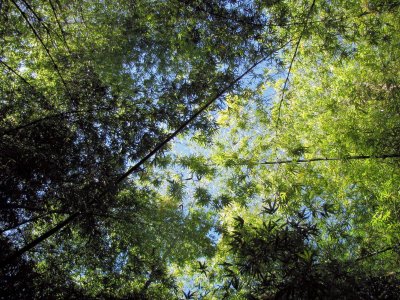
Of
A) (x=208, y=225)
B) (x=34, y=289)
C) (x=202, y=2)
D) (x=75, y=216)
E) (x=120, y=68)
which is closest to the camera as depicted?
(x=34, y=289)

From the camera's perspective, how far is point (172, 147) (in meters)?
5.05

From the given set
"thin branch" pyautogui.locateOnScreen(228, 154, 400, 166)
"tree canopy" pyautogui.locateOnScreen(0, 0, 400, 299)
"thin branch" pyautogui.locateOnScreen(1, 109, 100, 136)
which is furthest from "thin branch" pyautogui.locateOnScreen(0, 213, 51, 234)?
"thin branch" pyautogui.locateOnScreen(228, 154, 400, 166)

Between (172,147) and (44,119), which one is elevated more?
(172,147)

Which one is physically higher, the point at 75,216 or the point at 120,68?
the point at 120,68

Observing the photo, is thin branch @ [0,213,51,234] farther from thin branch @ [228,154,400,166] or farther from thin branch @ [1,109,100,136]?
thin branch @ [228,154,400,166]

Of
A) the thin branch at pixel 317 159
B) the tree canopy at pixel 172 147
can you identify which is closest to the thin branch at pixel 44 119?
the tree canopy at pixel 172 147

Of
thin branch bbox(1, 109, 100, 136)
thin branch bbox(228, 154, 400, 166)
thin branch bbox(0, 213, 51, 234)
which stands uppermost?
thin branch bbox(228, 154, 400, 166)

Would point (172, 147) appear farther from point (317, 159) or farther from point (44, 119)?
point (317, 159)

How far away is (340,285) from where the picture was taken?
254 cm

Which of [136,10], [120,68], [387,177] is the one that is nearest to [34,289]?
[120,68]

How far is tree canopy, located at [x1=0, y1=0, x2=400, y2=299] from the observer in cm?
334

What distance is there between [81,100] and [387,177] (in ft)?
15.0

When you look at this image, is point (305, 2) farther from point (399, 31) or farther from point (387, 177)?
point (387, 177)

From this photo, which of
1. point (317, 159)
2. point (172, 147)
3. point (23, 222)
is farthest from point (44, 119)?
point (317, 159)
